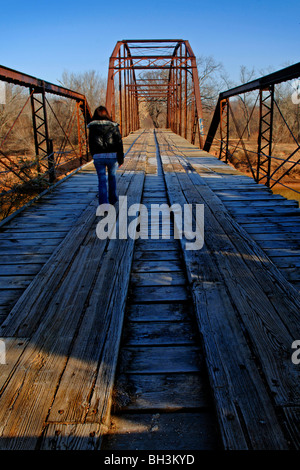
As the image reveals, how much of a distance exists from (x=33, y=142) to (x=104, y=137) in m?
24.1

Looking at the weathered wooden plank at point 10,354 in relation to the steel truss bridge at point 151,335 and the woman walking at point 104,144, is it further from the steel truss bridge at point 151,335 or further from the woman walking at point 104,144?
the woman walking at point 104,144

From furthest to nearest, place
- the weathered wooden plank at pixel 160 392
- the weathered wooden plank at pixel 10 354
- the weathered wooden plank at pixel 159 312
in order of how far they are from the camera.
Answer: the weathered wooden plank at pixel 159 312 → the weathered wooden plank at pixel 10 354 → the weathered wooden plank at pixel 160 392

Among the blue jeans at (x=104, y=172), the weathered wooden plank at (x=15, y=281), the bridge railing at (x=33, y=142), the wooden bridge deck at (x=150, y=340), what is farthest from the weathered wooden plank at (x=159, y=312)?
the bridge railing at (x=33, y=142)

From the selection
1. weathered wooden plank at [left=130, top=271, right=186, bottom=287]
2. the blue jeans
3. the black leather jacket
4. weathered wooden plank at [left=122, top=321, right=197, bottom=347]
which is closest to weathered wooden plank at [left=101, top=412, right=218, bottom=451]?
weathered wooden plank at [left=122, top=321, right=197, bottom=347]

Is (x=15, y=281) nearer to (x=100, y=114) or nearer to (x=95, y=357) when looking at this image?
(x=95, y=357)

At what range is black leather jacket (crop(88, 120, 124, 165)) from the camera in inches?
179

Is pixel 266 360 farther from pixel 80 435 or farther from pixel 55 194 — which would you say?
pixel 55 194

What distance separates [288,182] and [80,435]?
21.5 metres

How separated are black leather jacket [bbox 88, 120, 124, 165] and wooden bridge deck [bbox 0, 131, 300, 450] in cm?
131

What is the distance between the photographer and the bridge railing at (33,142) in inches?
284

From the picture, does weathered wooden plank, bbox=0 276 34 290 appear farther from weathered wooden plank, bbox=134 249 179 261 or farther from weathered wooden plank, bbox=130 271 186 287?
weathered wooden plank, bbox=134 249 179 261

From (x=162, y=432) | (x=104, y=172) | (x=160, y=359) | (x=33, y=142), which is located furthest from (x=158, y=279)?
(x=33, y=142)

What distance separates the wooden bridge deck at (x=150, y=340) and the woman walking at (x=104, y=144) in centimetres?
111

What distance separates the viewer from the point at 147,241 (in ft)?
12.0
